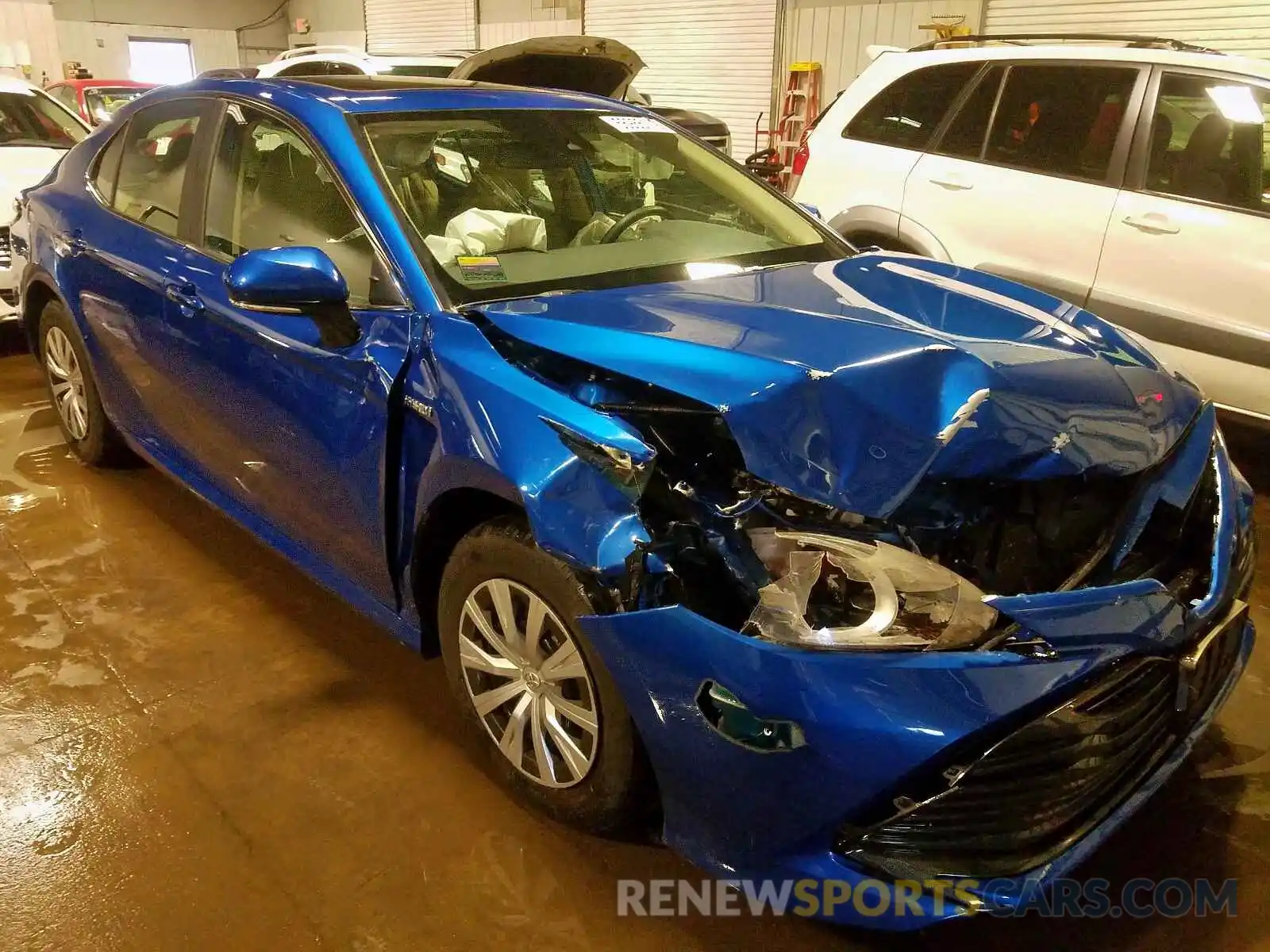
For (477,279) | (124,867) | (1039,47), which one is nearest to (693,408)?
(477,279)

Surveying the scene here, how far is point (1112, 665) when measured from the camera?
1564 mm

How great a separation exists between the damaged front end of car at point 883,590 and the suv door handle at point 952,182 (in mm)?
2571

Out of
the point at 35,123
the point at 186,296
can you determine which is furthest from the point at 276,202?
the point at 35,123

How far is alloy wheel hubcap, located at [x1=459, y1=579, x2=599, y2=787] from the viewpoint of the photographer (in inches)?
73.3

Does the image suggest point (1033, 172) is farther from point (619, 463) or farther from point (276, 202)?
point (619, 463)

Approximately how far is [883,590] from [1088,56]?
3.46 meters

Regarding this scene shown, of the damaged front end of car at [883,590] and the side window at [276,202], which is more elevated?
the side window at [276,202]

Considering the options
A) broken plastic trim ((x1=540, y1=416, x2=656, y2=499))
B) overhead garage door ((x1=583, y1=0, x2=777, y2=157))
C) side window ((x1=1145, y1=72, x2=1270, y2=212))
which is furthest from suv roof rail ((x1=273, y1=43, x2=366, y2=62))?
broken plastic trim ((x1=540, y1=416, x2=656, y2=499))

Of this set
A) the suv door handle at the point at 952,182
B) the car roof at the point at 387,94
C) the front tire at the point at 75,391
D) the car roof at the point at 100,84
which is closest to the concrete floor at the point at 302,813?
the front tire at the point at 75,391

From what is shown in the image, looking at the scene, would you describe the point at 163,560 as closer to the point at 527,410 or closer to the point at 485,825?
the point at 485,825

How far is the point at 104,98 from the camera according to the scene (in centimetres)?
1041

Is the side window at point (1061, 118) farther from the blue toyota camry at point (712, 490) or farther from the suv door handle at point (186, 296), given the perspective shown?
the suv door handle at point (186, 296)

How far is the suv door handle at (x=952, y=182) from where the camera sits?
4297 mm

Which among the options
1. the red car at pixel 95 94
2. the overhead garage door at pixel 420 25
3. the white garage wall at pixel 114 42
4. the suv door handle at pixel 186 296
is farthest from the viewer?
the white garage wall at pixel 114 42
